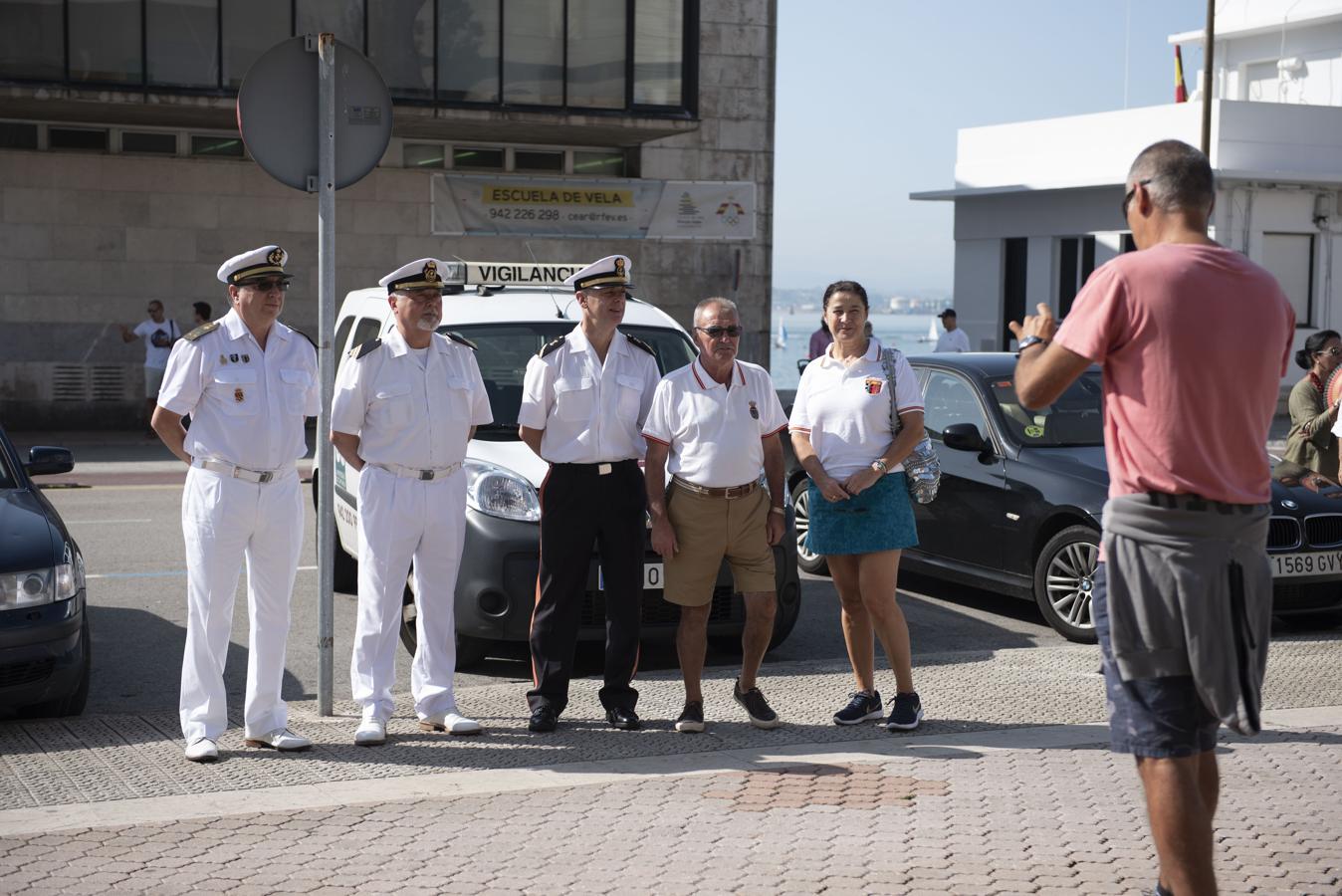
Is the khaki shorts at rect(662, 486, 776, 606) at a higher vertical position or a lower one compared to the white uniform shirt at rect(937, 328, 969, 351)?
lower

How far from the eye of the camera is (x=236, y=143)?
25.6m

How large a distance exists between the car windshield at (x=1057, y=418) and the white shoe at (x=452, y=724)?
467cm

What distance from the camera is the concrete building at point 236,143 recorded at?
23.4m

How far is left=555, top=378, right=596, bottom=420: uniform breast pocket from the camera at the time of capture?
23.0ft

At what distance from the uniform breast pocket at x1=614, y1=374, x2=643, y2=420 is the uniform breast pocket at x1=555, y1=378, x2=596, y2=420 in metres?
0.11

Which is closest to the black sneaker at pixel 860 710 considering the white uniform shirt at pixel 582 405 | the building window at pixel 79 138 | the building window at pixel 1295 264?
the white uniform shirt at pixel 582 405

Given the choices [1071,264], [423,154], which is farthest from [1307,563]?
[1071,264]

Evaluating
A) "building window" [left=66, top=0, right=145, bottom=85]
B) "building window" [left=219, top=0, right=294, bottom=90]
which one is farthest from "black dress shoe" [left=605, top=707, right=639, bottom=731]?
"building window" [left=66, top=0, right=145, bottom=85]

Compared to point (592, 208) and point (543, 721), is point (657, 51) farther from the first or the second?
point (543, 721)

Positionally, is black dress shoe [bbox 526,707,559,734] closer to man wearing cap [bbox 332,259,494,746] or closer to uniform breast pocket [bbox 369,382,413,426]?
man wearing cap [bbox 332,259,494,746]

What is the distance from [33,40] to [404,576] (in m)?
18.7

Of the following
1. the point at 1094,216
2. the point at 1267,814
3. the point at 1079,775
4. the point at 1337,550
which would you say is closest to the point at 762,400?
the point at 1079,775

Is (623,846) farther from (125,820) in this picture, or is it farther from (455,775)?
(125,820)

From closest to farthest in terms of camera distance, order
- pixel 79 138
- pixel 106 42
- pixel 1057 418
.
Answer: pixel 1057 418, pixel 106 42, pixel 79 138
